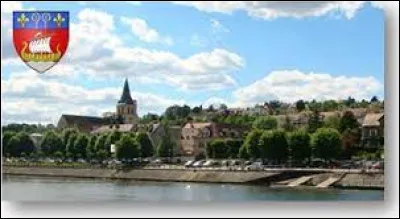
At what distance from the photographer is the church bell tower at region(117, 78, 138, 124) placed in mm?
9922

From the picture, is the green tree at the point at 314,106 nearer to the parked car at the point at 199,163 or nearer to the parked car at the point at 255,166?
the parked car at the point at 199,163

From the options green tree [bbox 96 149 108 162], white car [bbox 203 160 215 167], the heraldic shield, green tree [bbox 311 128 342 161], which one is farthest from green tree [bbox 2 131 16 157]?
green tree [bbox 311 128 342 161]

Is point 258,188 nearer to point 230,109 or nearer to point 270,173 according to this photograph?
point 270,173

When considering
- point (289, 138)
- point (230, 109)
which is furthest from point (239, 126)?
point (230, 109)

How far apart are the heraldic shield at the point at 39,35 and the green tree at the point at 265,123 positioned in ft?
15.9

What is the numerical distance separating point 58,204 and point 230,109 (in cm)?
369

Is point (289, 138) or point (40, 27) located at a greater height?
point (40, 27)

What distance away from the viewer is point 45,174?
1205 centimetres

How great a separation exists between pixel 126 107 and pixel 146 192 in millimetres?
2183

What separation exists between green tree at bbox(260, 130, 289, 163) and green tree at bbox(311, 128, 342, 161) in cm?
57

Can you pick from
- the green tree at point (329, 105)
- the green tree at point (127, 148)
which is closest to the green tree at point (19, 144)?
the green tree at point (127, 148)

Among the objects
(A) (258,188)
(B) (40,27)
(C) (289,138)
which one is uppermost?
(B) (40,27)

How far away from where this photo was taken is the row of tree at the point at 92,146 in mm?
11174

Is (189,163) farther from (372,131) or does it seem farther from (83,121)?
(372,131)
